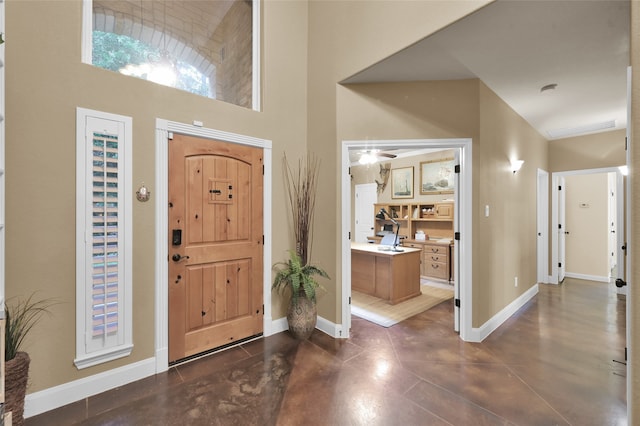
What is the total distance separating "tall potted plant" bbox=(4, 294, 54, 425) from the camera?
156 cm

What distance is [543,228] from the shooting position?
5.15 meters

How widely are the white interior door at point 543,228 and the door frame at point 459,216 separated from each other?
3277 millimetres

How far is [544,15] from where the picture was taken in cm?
191

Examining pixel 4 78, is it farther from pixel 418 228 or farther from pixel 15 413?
pixel 418 228

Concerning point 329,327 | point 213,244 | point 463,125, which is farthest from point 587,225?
point 213,244

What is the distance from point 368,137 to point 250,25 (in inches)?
71.3

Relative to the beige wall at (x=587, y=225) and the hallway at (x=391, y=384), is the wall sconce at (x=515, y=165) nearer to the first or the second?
the hallway at (x=391, y=384)

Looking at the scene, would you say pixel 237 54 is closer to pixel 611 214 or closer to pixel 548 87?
pixel 548 87

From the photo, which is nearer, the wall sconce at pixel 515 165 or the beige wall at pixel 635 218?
the beige wall at pixel 635 218

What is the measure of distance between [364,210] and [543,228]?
372 centimetres

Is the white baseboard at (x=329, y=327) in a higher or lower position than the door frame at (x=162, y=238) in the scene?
lower

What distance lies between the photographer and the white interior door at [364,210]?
23.6 feet

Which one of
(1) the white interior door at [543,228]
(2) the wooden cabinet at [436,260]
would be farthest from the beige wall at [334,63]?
(1) the white interior door at [543,228]

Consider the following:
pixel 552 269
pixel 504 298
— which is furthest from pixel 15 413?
pixel 552 269
